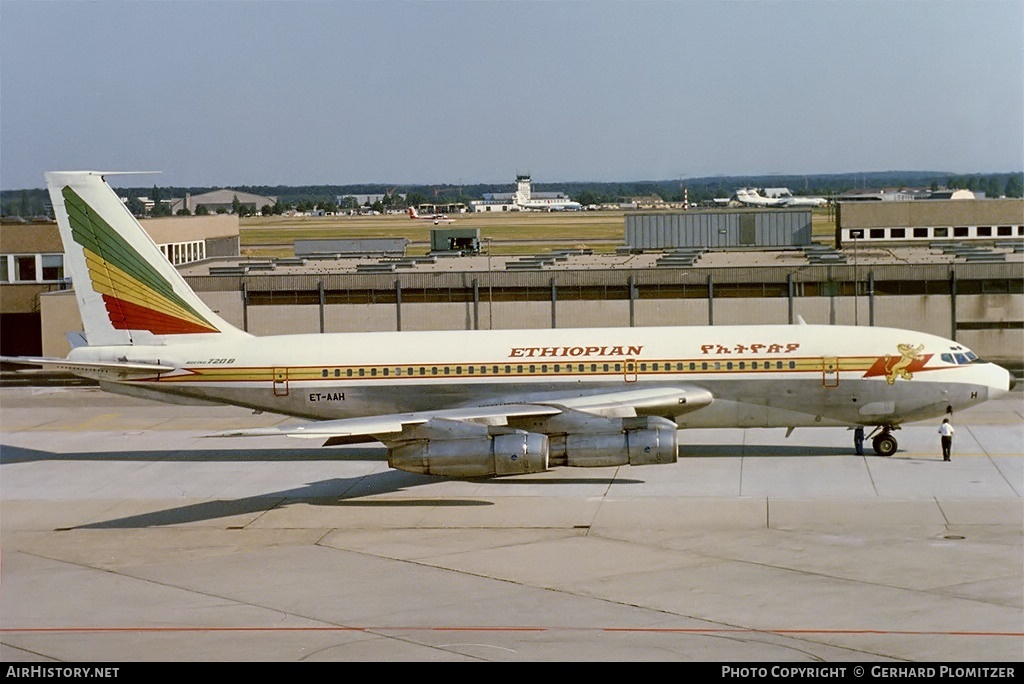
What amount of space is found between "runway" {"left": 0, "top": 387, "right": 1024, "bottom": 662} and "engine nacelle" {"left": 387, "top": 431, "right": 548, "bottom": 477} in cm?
119

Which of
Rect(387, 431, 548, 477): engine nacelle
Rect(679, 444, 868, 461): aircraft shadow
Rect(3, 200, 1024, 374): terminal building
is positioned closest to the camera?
Rect(387, 431, 548, 477): engine nacelle

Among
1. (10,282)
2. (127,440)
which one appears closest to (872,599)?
(127,440)

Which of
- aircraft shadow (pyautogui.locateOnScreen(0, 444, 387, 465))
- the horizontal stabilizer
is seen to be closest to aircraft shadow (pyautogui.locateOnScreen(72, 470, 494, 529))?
aircraft shadow (pyautogui.locateOnScreen(0, 444, 387, 465))

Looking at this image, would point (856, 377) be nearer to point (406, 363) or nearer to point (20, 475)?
point (406, 363)

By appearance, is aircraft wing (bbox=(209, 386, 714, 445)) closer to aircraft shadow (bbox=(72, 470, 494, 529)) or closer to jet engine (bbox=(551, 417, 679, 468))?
jet engine (bbox=(551, 417, 679, 468))

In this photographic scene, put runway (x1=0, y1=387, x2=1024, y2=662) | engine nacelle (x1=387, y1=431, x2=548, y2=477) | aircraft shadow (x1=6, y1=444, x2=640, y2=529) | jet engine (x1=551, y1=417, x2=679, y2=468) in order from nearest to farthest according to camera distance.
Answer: runway (x1=0, y1=387, x2=1024, y2=662) < engine nacelle (x1=387, y1=431, x2=548, y2=477) < jet engine (x1=551, y1=417, x2=679, y2=468) < aircraft shadow (x1=6, y1=444, x2=640, y2=529)

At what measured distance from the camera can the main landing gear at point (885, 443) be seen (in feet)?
133

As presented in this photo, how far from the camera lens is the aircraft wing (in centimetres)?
3447

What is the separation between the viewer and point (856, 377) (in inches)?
1571

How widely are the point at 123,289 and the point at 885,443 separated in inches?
985

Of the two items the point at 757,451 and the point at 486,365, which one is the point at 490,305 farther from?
the point at 757,451

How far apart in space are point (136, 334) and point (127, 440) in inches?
290

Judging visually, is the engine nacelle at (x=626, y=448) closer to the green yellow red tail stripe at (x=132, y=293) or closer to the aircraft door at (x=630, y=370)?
the aircraft door at (x=630, y=370)

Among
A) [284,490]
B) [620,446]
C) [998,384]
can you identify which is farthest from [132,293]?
[998,384]
